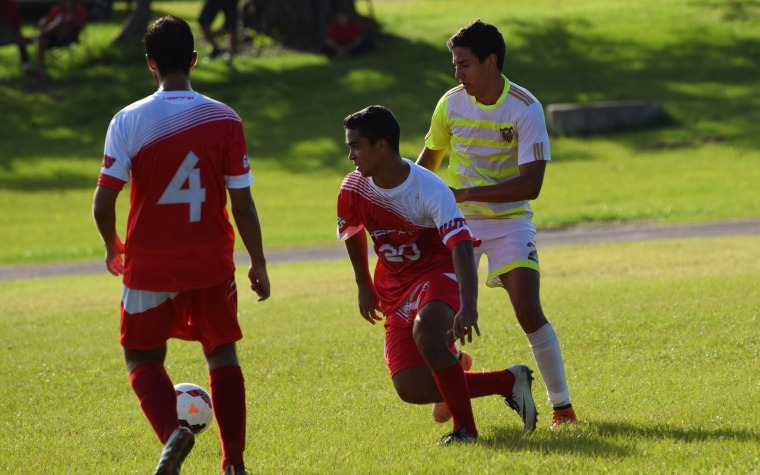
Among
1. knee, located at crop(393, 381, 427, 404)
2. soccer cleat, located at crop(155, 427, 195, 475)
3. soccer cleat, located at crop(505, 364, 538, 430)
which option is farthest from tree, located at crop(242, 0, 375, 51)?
soccer cleat, located at crop(155, 427, 195, 475)

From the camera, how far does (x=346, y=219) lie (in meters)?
6.26

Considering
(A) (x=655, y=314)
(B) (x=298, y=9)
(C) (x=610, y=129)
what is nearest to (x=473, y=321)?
(A) (x=655, y=314)

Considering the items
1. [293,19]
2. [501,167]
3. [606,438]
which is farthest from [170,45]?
[293,19]

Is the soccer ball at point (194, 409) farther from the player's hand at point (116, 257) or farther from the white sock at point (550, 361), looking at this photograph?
the white sock at point (550, 361)

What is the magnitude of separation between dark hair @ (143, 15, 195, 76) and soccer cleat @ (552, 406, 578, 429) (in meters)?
2.66

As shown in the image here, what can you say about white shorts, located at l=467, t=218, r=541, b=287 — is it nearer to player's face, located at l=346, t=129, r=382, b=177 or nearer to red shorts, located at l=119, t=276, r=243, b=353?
player's face, located at l=346, t=129, r=382, b=177

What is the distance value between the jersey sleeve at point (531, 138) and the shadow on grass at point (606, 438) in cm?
146

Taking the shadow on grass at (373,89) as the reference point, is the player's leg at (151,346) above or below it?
above

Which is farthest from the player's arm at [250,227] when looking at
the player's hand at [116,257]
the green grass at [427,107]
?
the green grass at [427,107]

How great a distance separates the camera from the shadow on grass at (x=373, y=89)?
26781 millimetres

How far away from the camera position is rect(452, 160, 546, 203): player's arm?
640 cm

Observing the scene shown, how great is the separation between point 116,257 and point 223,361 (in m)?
0.70

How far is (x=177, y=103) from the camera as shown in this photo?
17.0 feet

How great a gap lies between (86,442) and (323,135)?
21.2 m
